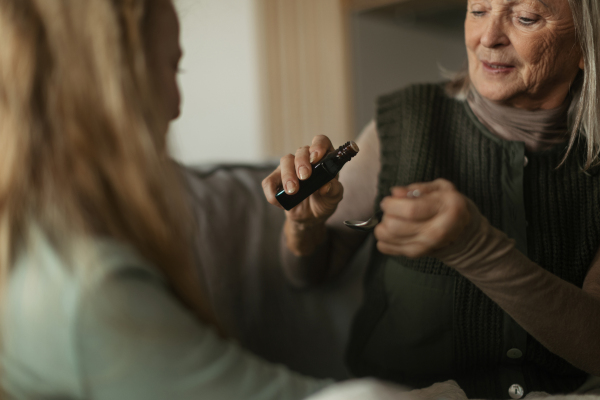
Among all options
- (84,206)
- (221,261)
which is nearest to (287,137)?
(221,261)

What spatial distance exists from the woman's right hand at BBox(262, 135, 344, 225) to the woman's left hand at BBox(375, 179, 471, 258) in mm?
145

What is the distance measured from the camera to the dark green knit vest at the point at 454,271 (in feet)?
2.31

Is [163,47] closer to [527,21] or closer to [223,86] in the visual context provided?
[527,21]

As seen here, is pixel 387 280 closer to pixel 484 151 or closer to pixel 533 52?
pixel 484 151

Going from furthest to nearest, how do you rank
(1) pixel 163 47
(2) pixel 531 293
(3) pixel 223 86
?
(3) pixel 223 86 < (2) pixel 531 293 < (1) pixel 163 47

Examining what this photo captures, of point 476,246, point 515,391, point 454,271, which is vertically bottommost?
point 515,391

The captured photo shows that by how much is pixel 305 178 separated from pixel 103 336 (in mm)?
326

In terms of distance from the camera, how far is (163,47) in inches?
18.9

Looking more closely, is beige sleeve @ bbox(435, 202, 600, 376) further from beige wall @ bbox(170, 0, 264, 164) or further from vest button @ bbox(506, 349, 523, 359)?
beige wall @ bbox(170, 0, 264, 164)

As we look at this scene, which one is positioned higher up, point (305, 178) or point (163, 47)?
point (163, 47)

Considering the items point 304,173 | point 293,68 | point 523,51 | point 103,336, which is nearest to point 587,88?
point 523,51

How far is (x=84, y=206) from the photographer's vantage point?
40cm

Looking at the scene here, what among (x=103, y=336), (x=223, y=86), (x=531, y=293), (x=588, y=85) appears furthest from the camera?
(x=223, y=86)

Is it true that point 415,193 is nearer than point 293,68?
Yes
